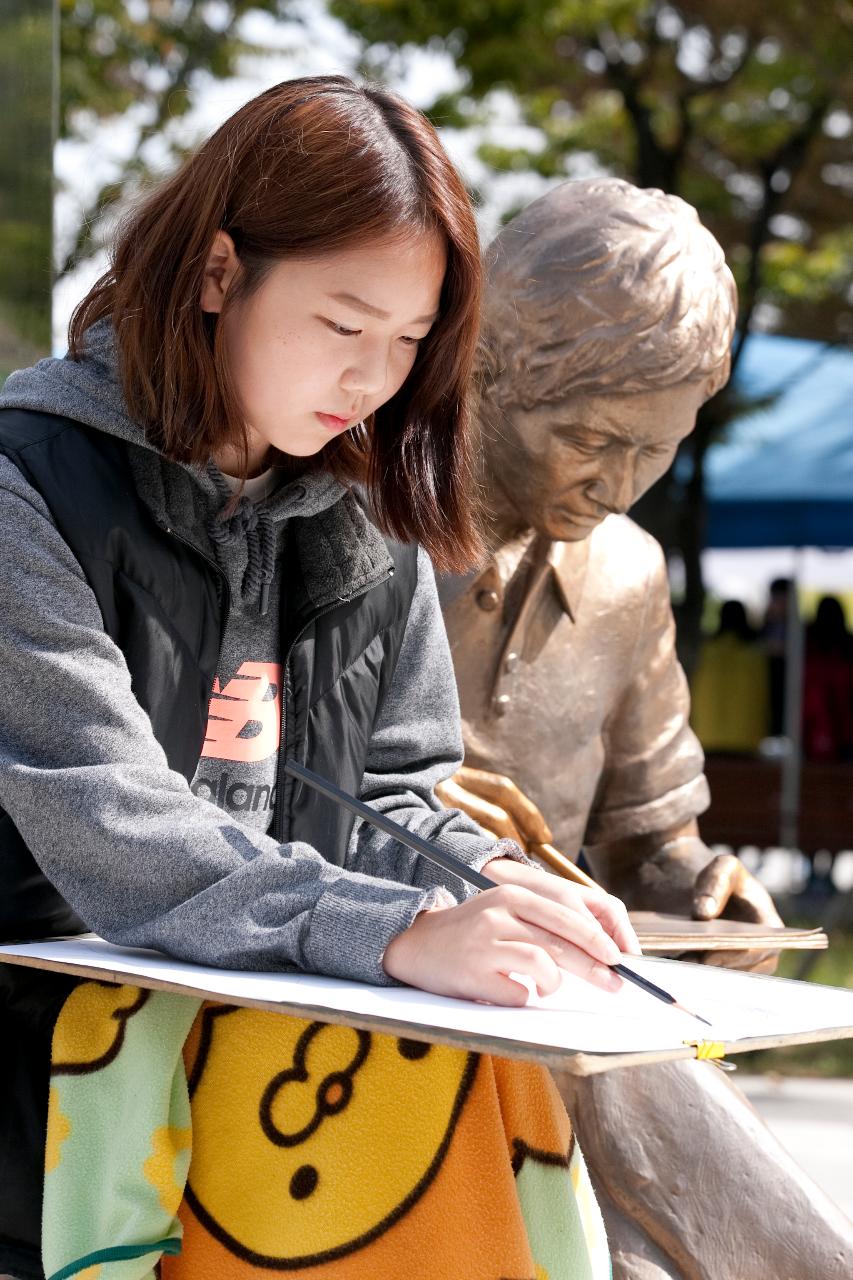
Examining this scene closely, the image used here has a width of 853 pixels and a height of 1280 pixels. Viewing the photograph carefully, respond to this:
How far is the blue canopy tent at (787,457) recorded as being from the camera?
733 centimetres

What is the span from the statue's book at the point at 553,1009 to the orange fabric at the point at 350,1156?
9 cm

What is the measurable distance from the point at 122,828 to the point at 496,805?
0.95m

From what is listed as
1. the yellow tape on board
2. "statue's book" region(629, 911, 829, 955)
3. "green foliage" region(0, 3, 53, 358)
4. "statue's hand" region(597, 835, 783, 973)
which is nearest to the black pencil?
the yellow tape on board

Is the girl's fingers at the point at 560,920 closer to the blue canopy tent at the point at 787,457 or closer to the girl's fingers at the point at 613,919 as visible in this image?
the girl's fingers at the point at 613,919

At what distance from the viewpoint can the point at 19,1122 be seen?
1.45 metres

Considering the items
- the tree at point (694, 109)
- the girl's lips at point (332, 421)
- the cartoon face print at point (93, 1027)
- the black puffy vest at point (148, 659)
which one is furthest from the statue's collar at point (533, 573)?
the tree at point (694, 109)

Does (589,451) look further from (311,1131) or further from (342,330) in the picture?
(311,1131)

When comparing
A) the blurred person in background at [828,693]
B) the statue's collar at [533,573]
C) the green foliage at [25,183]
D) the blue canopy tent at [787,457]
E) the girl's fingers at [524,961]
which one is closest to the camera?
the girl's fingers at [524,961]

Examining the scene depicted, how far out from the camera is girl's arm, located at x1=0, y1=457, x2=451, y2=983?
4.42ft

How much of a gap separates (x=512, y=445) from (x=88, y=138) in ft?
19.8

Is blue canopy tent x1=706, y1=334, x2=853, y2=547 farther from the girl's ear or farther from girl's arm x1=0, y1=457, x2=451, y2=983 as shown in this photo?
girl's arm x1=0, y1=457, x2=451, y2=983

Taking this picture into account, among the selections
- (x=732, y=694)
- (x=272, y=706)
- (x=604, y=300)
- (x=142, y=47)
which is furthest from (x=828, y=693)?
(x=272, y=706)

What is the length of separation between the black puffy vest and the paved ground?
2507 millimetres

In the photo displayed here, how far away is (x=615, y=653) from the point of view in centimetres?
253
